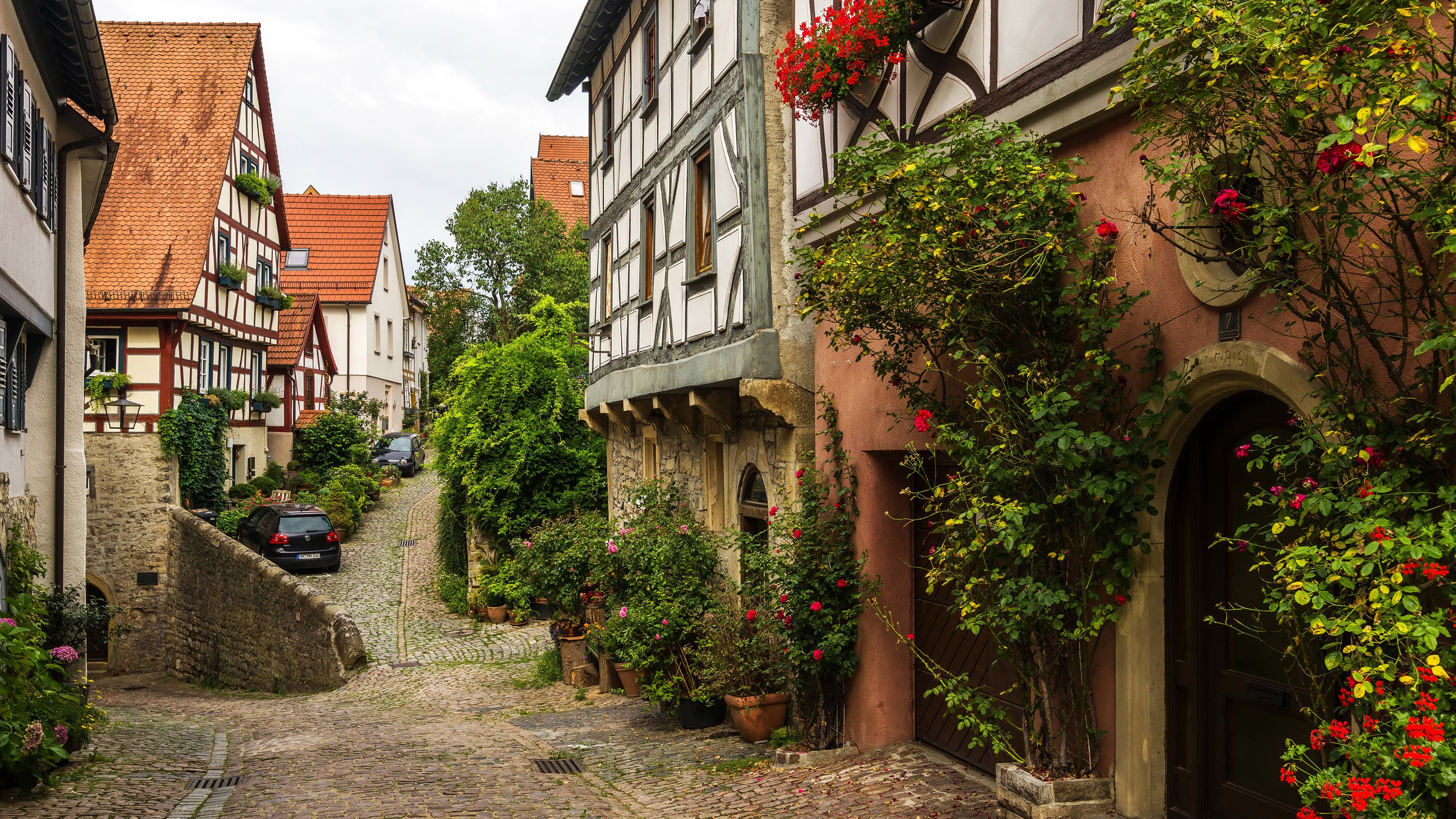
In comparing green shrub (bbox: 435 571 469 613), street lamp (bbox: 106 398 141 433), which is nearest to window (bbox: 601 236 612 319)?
green shrub (bbox: 435 571 469 613)

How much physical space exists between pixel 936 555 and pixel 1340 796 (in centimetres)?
228

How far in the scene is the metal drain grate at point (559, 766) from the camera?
8688mm

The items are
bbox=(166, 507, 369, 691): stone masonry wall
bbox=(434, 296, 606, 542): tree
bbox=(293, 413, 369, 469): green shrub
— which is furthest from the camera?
bbox=(293, 413, 369, 469): green shrub

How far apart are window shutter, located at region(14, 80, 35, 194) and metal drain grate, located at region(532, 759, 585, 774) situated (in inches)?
268

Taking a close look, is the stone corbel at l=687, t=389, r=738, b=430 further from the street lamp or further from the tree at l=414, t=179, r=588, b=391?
the tree at l=414, t=179, r=588, b=391

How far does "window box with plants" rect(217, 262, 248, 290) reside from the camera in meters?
23.7

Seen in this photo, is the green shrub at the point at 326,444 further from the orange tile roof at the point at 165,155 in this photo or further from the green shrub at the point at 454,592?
the green shrub at the point at 454,592

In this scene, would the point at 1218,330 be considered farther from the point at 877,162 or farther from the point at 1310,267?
the point at 877,162

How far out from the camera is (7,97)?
28.9 ft

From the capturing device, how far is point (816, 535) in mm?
7930

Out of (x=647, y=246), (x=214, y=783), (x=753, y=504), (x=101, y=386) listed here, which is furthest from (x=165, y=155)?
(x=753, y=504)

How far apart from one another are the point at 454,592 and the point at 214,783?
11.4m

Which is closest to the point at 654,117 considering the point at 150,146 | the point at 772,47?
the point at 772,47

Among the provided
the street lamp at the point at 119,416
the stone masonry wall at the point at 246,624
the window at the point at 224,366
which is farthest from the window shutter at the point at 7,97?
the window at the point at 224,366
